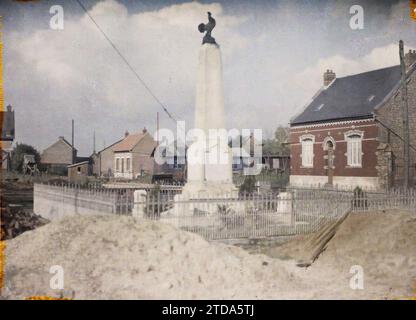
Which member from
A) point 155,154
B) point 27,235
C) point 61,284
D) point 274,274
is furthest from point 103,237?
point 155,154

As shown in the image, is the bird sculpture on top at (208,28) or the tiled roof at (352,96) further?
the tiled roof at (352,96)

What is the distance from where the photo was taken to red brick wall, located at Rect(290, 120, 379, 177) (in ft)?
70.6

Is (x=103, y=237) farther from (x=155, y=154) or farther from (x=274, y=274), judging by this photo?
(x=155, y=154)

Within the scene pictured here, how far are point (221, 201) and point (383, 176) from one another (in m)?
13.7

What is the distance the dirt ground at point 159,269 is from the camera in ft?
23.1

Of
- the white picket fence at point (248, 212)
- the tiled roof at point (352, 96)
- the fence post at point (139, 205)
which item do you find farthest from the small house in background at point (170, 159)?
the fence post at point (139, 205)

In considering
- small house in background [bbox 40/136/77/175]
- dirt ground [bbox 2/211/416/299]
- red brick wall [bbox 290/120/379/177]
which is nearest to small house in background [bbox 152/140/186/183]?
small house in background [bbox 40/136/77/175]

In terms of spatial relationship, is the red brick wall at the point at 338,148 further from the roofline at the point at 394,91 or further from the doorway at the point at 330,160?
the roofline at the point at 394,91

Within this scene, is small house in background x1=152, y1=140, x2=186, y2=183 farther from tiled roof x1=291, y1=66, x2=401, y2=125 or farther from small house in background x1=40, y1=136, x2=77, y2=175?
tiled roof x1=291, y1=66, x2=401, y2=125

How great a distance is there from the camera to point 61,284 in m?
6.90

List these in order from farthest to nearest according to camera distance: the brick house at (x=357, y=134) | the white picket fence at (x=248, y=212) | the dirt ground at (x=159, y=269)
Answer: the brick house at (x=357, y=134) → the white picket fence at (x=248, y=212) → the dirt ground at (x=159, y=269)

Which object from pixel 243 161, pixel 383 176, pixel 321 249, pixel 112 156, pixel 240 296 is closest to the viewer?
pixel 240 296

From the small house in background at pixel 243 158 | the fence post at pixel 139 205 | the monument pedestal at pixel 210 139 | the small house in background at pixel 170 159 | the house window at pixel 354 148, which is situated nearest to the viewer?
the fence post at pixel 139 205

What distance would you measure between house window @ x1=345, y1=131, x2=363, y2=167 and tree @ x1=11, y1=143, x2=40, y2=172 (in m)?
25.8
